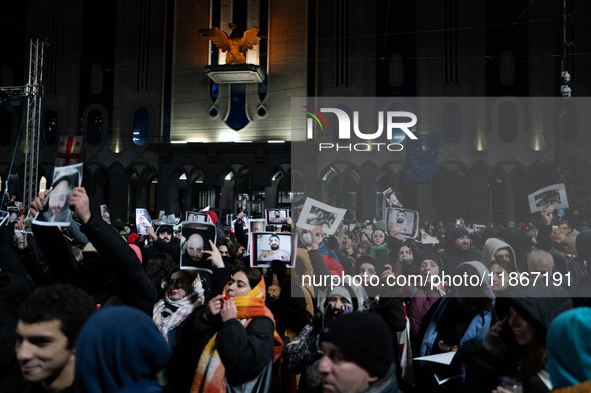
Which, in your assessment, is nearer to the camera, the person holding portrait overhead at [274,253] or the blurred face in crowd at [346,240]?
the person holding portrait overhead at [274,253]

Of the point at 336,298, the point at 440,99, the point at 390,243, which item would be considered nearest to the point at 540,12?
the point at 440,99

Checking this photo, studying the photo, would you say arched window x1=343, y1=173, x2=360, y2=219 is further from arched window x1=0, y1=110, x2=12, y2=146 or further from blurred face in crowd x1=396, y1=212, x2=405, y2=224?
arched window x1=0, y1=110, x2=12, y2=146

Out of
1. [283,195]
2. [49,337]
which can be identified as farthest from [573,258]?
[283,195]

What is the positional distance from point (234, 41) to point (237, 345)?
22.9m

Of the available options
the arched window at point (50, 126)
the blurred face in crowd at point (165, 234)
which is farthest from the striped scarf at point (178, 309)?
the arched window at point (50, 126)

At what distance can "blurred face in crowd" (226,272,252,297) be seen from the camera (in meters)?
3.11

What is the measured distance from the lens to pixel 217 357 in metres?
2.83

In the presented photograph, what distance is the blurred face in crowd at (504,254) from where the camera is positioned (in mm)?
4105

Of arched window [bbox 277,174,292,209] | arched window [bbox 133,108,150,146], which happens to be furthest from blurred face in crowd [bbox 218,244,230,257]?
arched window [bbox 133,108,150,146]

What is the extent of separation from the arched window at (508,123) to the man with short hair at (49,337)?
2447 centimetres

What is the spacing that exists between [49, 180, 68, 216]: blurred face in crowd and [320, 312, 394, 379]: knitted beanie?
1580mm

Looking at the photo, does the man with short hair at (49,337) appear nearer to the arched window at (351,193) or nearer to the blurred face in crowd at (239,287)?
the blurred face in crowd at (239,287)

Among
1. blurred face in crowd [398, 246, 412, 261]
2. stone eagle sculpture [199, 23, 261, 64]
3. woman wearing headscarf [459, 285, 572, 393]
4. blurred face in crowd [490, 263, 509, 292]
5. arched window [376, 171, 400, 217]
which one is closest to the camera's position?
woman wearing headscarf [459, 285, 572, 393]

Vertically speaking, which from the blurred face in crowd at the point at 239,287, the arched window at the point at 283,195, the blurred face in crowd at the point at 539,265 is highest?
the arched window at the point at 283,195
